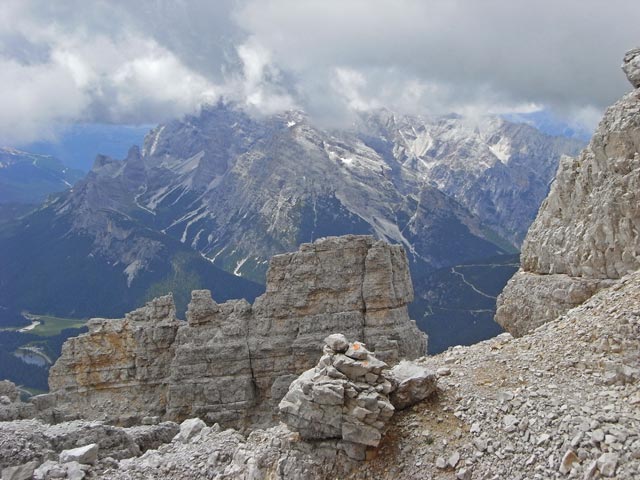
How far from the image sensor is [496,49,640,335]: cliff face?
30.5m

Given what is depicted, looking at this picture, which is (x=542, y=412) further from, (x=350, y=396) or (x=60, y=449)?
(x=60, y=449)

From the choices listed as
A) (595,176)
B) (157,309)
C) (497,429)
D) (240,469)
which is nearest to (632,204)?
(595,176)

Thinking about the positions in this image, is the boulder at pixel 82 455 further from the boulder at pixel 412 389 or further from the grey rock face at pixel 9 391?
the grey rock face at pixel 9 391

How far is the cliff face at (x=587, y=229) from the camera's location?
30.5 meters

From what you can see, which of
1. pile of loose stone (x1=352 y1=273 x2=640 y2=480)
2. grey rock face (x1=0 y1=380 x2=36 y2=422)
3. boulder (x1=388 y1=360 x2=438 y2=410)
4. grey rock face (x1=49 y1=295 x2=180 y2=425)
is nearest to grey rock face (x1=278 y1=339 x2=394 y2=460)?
boulder (x1=388 y1=360 x2=438 y2=410)

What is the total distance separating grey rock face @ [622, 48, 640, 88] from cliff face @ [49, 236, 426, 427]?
33.2 meters

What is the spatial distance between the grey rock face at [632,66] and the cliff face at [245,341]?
33.2 meters

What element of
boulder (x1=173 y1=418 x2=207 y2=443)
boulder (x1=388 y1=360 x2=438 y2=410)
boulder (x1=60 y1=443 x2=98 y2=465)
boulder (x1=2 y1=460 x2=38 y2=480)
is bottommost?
boulder (x1=2 y1=460 x2=38 y2=480)

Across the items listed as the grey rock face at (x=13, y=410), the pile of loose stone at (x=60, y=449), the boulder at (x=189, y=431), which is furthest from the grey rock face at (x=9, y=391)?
the boulder at (x=189, y=431)

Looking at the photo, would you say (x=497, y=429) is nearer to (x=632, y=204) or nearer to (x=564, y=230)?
(x=632, y=204)

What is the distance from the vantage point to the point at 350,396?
24.4m

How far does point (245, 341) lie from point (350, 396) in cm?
4027

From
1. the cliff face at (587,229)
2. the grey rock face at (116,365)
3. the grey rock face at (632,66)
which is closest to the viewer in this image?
the cliff face at (587,229)

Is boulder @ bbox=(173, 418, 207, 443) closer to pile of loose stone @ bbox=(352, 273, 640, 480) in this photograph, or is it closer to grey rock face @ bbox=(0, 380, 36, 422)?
grey rock face @ bbox=(0, 380, 36, 422)
